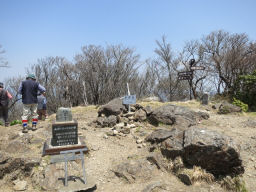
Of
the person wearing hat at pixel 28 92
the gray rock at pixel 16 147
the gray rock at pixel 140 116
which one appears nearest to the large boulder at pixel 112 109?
the gray rock at pixel 140 116

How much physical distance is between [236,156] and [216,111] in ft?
22.5

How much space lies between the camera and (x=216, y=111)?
10.9 m

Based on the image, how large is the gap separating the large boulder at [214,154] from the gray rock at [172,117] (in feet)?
8.00

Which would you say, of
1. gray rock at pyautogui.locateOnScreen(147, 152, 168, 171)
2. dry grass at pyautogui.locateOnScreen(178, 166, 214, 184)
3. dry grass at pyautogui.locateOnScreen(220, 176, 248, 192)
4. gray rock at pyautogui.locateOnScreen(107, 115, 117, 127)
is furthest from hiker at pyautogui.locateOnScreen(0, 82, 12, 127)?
dry grass at pyautogui.locateOnScreen(220, 176, 248, 192)

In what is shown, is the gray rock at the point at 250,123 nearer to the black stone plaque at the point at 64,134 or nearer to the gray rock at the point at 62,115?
the black stone plaque at the point at 64,134

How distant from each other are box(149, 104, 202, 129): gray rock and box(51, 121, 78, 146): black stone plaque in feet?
14.2

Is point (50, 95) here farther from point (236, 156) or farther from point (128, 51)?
point (236, 156)

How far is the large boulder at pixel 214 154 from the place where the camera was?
454 cm

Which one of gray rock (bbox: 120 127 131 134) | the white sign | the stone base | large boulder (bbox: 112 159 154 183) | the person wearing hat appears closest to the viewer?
the stone base

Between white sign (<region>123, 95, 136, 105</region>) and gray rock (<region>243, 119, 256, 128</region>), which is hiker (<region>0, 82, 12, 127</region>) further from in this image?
gray rock (<region>243, 119, 256, 128</region>)

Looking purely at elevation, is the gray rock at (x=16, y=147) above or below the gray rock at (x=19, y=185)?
above

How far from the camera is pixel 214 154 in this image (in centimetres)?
459

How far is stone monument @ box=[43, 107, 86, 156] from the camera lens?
408 cm

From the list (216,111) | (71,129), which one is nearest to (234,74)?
(216,111)
